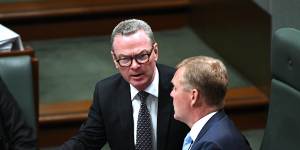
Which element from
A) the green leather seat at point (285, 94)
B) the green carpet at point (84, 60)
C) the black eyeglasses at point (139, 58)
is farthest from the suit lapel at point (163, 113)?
the green carpet at point (84, 60)

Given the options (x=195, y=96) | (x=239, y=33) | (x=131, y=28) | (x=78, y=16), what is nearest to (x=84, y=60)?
(x=78, y=16)

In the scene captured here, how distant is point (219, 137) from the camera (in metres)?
1.62

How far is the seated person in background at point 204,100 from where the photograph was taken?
1.65 m

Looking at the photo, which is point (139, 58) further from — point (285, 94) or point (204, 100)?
point (285, 94)

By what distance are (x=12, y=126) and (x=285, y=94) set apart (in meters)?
0.82

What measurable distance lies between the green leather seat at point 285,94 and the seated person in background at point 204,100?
0.67 ft

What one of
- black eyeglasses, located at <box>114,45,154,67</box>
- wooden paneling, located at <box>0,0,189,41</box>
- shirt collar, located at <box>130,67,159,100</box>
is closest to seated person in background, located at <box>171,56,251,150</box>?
black eyeglasses, located at <box>114,45,154,67</box>

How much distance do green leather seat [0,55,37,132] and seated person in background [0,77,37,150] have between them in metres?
0.06

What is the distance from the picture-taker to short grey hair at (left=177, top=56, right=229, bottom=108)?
1662 mm

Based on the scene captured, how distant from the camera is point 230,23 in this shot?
10.7ft

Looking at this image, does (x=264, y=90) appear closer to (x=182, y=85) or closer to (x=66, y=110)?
(x=66, y=110)

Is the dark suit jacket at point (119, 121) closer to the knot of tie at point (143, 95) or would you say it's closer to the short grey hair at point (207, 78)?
the knot of tie at point (143, 95)

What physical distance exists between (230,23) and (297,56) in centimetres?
150

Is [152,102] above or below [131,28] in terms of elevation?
below
